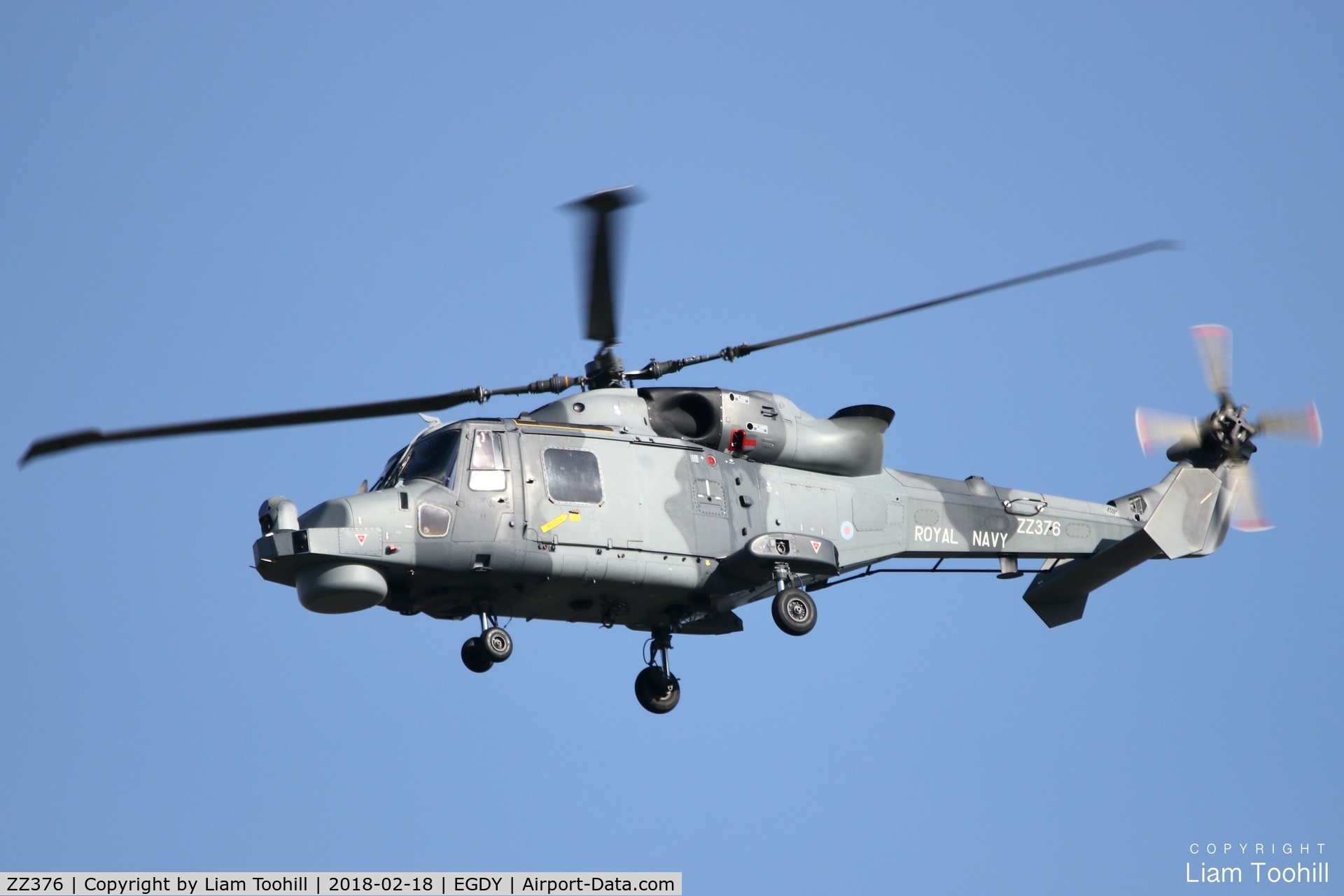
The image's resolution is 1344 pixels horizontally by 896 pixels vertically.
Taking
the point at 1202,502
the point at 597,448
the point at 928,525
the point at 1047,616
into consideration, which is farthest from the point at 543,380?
Result: the point at 1202,502

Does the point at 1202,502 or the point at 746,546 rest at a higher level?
the point at 1202,502

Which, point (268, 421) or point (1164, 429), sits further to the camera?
point (1164, 429)

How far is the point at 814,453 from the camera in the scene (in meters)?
20.2

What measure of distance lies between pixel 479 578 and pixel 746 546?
129 inches

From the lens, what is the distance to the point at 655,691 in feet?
65.9

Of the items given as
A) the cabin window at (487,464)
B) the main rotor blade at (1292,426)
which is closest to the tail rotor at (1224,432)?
the main rotor blade at (1292,426)

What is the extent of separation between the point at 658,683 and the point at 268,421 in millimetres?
6497

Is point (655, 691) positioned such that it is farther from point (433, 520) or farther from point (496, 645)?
point (433, 520)

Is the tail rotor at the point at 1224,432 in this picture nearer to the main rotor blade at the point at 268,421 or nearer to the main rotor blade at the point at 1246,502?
the main rotor blade at the point at 1246,502

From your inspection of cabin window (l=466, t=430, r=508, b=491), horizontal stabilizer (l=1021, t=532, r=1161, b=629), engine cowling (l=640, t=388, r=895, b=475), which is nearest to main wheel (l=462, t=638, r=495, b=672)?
cabin window (l=466, t=430, r=508, b=491)

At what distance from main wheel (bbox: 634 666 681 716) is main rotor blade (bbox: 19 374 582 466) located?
4.28 meters

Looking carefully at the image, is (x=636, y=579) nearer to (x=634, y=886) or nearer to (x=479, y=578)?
(x=479, y=578)

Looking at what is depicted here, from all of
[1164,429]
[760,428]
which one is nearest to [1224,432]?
[1164,429]

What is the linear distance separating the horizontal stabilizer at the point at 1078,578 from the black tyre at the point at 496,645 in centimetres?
856
